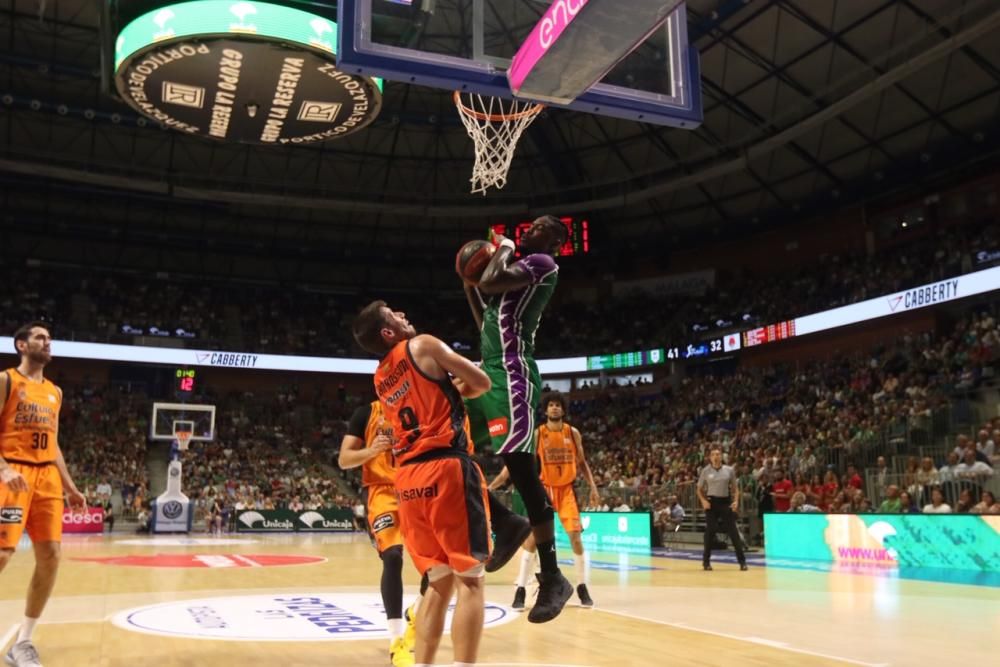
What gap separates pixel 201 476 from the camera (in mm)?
28781

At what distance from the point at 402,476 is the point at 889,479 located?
13639 mm

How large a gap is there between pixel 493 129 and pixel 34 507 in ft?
27.1

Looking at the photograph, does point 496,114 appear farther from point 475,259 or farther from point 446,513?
point 446,513

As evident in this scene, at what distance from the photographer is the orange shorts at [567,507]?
8.06 m

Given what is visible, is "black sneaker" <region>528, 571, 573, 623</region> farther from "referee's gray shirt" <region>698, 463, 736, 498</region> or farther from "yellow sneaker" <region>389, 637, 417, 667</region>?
"referee's gray shirt" <region>698, 463, 736, 498</region>

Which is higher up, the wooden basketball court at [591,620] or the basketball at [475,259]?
the basketball at [475,259]

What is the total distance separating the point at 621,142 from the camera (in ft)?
94.1

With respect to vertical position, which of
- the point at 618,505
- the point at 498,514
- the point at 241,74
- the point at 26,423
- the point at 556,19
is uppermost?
the point at 241,74

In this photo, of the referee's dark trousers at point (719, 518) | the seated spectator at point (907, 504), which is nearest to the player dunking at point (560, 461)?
the referee's dark trousers at point (719, 518)

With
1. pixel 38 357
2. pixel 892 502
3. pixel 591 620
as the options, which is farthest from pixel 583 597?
pixel 892 502

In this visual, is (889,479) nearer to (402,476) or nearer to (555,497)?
(555,497)

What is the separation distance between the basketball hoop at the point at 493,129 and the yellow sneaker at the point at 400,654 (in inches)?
297

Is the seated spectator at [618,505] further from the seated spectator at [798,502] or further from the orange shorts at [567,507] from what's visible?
the orange shorts at [567,507]

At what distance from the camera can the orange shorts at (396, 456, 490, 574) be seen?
3695 mm
